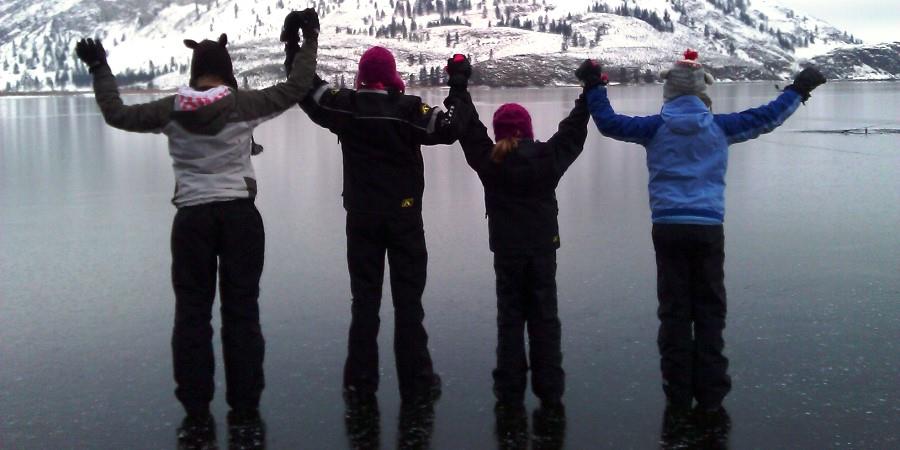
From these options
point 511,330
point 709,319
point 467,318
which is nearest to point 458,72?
point 511,330

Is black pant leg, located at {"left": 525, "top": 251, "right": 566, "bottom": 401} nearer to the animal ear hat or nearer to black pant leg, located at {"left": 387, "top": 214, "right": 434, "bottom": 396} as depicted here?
black pant leg, located at {"left": 387, "top": 214, "right": 434, "bottom": 396}

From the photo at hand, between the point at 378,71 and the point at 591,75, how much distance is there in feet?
3.93

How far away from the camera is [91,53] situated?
489 centimetres

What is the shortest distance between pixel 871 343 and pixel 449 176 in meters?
10.1

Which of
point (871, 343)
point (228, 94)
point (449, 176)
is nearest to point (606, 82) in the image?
point (228, 94)

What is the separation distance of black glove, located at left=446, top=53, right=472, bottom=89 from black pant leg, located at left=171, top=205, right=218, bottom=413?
1509 millimetres

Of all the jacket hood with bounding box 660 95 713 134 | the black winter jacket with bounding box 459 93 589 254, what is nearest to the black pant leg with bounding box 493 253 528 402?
the black winter jacket with bounding box 459 93 589 254

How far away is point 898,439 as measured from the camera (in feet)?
14.5

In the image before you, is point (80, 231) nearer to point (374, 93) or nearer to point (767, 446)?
point (374, 93)

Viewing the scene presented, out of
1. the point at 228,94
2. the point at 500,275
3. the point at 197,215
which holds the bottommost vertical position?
the point at 500,275

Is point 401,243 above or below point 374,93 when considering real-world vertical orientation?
below

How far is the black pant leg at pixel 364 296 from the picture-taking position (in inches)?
203

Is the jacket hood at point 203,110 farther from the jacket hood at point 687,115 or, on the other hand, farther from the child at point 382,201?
the jacket hood at point 687,115

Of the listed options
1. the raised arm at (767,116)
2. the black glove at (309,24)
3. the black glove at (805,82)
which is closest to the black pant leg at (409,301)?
the black glove at (309,24)
